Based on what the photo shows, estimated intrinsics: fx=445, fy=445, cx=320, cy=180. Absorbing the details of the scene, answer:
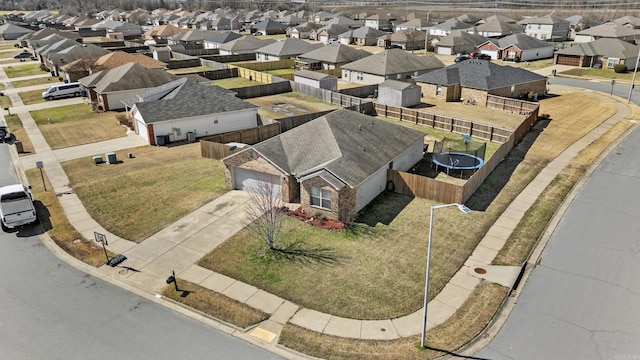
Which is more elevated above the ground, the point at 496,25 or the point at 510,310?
the point at 496,25

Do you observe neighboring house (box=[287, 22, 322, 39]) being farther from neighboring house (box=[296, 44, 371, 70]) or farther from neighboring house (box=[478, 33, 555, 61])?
neighboring house (box=[296, 44, 371, 70])

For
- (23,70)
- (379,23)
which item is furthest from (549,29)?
(23,70)

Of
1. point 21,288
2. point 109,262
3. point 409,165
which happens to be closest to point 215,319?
point 109,262

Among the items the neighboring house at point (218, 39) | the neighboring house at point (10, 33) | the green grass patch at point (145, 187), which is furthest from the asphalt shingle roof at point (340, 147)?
the neighboring house at point (10, 33)

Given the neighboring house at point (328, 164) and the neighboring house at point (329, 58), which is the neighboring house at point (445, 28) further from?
the neighboring house at point (328, 164)

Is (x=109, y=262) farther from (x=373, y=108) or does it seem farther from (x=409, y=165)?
(x=373, y=108)

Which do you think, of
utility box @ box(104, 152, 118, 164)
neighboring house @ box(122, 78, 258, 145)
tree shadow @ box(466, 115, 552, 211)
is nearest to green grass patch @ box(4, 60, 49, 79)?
neighboring house @ box(122, 78, 258, 145)

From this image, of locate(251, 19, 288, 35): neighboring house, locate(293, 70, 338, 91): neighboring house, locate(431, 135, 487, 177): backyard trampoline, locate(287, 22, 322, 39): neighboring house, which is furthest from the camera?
locate(251, 19, 288, 35): neighboring house
